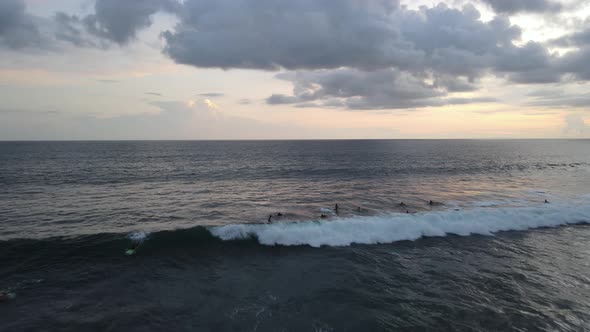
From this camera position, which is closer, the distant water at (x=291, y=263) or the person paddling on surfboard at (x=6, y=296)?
the distant water at (x=291, y=263)

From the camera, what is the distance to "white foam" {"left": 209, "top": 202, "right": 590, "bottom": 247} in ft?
87.4

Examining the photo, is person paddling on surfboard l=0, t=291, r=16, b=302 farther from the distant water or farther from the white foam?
the white foam

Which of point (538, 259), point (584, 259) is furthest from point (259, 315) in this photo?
point (584, 259)

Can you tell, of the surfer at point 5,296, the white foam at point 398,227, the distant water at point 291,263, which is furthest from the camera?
the white foam at point 398,227

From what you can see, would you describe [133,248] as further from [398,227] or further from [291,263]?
[398,227]

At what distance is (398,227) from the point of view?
2878 cm

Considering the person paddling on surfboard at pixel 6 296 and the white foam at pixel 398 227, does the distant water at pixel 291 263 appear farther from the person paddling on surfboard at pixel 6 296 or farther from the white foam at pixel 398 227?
the person paddling on surfboard at pixel 6 296

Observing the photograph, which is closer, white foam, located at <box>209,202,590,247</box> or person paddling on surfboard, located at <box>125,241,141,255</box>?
person paddling on surfboard, located at <box>125,241,141,255</box>

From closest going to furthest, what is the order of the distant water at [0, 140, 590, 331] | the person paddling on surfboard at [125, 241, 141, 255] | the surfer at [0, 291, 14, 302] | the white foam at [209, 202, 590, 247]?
the distant water at [0, 140, 590, 331], the surfer at [0, 291, 14, 302], the person paddling on surfboard at [125, 241, 141, 255], the white foam at [209, 202, 590, 247]

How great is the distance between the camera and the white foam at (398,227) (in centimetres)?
2662

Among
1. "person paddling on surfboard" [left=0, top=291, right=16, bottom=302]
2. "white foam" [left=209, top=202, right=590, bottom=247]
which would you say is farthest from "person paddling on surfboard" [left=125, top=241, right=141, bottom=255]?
"person paddling on surfboard" [left=0, top=291, right=16, bottom=302]

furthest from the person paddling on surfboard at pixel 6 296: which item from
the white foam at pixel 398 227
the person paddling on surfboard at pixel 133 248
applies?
the white foam at pixel 398 227

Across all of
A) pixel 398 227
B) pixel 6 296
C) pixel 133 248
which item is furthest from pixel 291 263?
pixel 6 296

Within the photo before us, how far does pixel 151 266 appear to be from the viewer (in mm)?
21578
